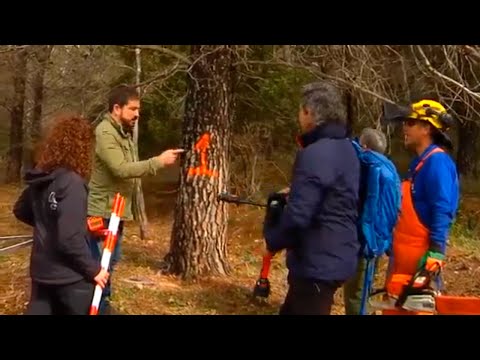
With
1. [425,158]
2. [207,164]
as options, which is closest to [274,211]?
[425,158]

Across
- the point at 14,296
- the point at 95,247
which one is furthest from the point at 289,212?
the point at 14,296

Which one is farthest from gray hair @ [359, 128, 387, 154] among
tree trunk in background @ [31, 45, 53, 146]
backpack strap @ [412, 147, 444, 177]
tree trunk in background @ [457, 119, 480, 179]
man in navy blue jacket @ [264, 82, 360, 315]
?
tree trunk in background @ [457, 119, 480, 179]

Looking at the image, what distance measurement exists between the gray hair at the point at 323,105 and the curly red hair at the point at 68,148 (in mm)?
1203

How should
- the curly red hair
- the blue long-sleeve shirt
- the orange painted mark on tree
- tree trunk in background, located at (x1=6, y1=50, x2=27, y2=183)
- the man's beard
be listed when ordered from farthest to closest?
tree trunk in background, located at (x1=6, y1=50, x2=27, y2=183)
the orange painted mark on tree
the man's beard
the blue long-sleeve shirt
the curly red hair

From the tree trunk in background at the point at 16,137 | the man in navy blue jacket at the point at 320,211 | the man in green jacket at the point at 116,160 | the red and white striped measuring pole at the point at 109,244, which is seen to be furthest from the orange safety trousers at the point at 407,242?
the tree trunk in background at the point at 16,137

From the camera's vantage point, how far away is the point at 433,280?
395 cm

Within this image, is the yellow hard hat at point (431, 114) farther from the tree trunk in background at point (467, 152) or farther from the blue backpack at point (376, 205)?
the tree trunk in background at point (467, 152)

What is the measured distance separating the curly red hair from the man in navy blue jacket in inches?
42.3

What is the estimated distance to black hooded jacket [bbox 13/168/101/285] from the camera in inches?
135

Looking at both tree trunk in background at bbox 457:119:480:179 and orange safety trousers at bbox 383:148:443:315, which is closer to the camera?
orange safety trousers at bbox 383:148:443:315

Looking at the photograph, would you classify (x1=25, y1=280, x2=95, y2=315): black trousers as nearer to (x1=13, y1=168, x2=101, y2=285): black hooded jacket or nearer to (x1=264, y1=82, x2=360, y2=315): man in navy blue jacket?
(x1=13, y1=168, x2=101, y2=285): black hooded jacket

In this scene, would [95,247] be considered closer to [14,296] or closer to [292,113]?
[14,296]

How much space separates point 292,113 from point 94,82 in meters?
2.96

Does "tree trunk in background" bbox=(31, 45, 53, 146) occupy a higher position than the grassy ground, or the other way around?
"tree trunk in background" bbox=(31, 45, 53, 146)
